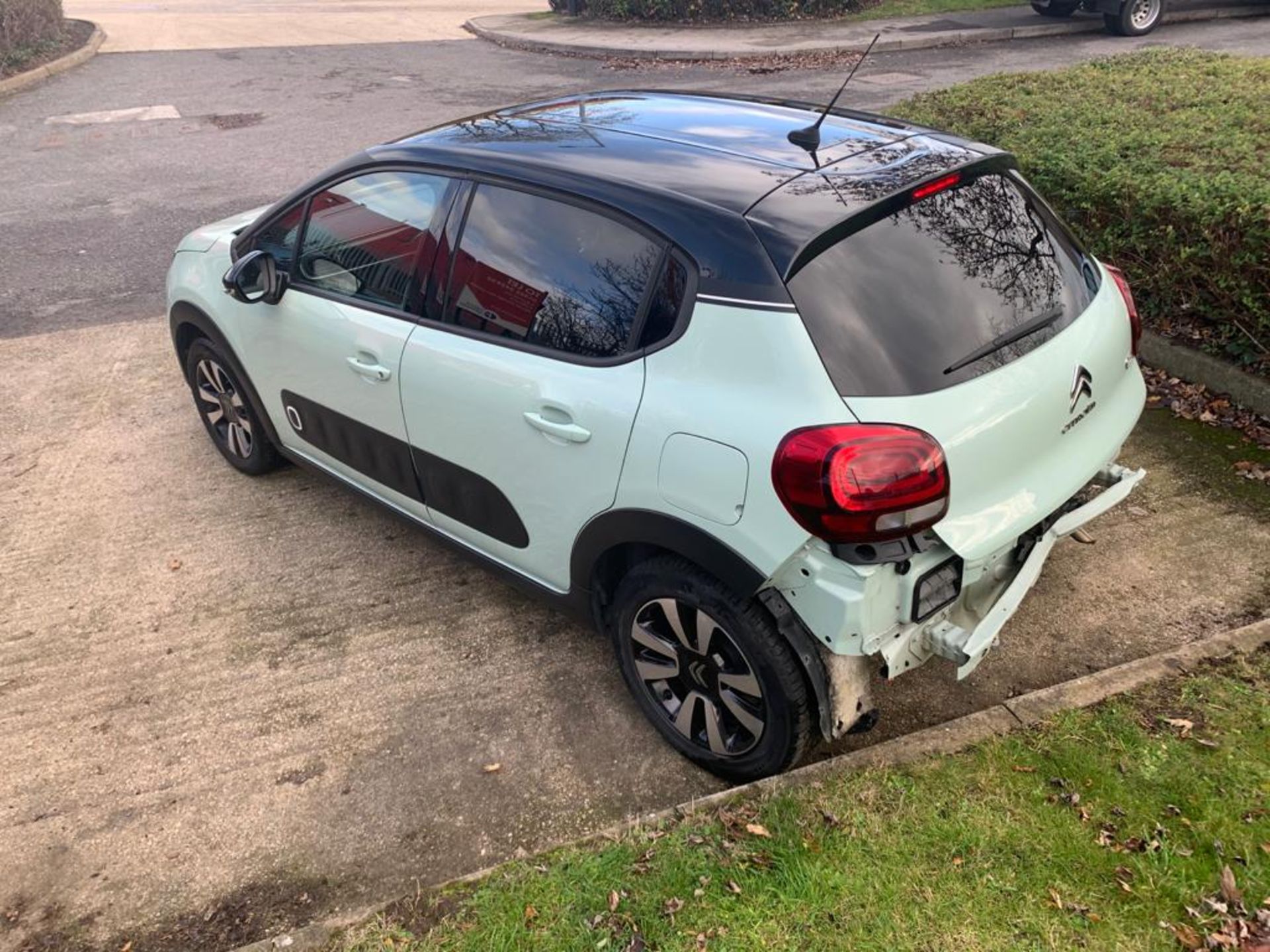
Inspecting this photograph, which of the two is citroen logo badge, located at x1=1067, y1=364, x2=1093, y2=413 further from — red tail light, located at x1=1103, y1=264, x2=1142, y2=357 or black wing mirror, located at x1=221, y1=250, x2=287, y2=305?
black wing mirror, located at x1=221, y1=250, x2=287, y2=305

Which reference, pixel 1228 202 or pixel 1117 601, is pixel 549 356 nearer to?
pixel 1117 601

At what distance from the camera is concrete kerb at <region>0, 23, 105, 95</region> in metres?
14.2

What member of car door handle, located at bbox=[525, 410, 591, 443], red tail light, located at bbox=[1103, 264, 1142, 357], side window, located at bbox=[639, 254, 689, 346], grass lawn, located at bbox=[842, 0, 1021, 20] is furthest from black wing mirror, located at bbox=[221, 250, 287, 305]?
grass lawn, located at bbox=[842, 0, 1021, 20]

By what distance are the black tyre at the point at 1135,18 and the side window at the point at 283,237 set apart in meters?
15.0

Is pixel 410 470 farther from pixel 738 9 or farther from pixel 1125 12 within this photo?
pixel 738 9

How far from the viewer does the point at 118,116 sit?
40.4 feet

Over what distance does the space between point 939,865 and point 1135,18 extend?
638 inches

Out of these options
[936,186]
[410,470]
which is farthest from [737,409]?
[410,470]

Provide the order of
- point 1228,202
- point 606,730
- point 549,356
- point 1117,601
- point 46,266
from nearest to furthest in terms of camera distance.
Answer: point 549,356 → point 606,730 → point 1117,601 → point 1228,202 → point 46,266

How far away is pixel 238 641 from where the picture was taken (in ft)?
11.8

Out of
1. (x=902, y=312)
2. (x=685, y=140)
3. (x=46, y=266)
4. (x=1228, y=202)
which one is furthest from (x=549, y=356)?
(x=46, y=266)

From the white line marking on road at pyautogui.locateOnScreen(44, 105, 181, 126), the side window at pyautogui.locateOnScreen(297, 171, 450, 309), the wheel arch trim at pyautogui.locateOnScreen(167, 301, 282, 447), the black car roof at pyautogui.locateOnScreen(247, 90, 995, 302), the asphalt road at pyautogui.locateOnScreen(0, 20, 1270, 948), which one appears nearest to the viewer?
the black car roof at pyautogui.locateOnScreen(247, 90, 995, 302)

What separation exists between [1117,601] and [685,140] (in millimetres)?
2313

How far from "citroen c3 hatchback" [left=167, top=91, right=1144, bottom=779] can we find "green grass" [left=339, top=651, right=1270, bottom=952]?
1.04ft
